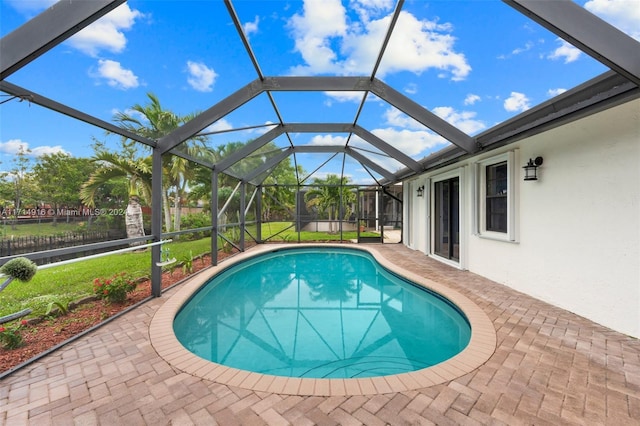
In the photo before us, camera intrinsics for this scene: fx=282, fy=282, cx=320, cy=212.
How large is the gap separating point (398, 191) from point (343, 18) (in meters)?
12.0

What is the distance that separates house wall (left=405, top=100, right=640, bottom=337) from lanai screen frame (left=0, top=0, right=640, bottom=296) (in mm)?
355

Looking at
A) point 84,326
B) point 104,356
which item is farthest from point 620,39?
point 84,326

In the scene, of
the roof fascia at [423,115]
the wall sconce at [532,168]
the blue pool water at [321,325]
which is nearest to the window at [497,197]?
the wall sconce at [532,168]

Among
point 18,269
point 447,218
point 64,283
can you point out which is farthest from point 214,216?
point 447,218

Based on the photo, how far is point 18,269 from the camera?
217 cm

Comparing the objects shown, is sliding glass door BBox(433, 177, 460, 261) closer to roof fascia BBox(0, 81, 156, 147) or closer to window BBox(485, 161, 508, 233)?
window BBox(485, 161, 508, 233)

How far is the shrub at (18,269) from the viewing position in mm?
2141

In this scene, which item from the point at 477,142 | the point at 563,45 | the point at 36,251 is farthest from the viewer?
the point at 477,142

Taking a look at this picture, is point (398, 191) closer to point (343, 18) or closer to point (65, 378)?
point (343, 18)

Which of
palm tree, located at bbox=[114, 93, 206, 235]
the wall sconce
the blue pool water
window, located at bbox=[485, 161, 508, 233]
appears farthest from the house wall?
palm tree, located at bbox=[114, 93, 206, 235]

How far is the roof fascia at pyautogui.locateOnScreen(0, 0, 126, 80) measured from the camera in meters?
2.17

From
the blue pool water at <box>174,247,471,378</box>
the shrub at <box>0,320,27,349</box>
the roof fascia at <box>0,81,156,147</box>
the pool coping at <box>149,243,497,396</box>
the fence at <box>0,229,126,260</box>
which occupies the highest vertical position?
the roof fascia at <box>0,81,156,147</box>

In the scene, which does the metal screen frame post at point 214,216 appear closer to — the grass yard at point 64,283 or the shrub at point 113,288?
the grass yard at point 64,283

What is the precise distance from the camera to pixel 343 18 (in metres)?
3.81
